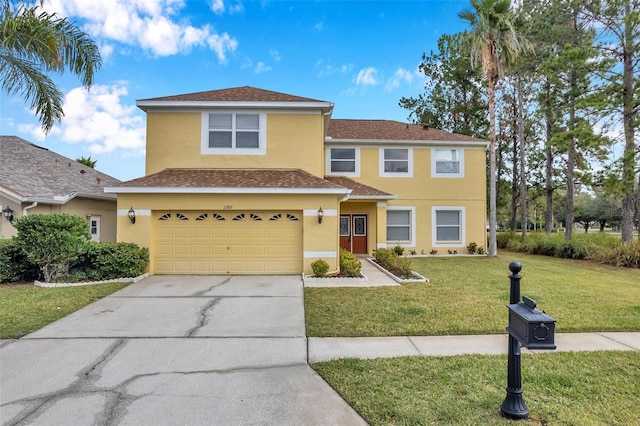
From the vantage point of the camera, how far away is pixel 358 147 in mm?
16531

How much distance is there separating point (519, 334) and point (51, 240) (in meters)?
10.7

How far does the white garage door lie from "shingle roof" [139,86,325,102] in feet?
13.9

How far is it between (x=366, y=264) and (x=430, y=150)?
7331mm

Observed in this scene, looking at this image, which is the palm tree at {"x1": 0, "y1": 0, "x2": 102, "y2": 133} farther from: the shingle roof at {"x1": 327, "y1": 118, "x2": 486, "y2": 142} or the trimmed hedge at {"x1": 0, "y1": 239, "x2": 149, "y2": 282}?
the shingle roof at {"x1": 327, "y1": 118, "x2": 486, "y2": 142}

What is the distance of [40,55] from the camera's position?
8.49m

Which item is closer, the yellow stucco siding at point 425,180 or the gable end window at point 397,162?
the yellow stucco siding at point 425,180

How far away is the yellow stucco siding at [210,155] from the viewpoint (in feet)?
39.1

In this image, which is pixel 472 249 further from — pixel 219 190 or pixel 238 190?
pixel 219 190

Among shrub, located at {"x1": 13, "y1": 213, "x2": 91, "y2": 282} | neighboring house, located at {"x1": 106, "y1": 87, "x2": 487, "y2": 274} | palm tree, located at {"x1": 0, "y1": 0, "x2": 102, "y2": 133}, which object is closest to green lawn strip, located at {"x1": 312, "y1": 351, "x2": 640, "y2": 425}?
neighboring house, located at {"x1": 106, "y1": 87, "x2": 487, "y2": 274}

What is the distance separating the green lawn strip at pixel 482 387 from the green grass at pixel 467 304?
1.17 meters

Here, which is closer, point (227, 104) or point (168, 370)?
point (168, 370)

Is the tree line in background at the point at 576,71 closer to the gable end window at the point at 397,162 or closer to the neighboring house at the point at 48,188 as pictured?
the gable end window at the point at 397,162

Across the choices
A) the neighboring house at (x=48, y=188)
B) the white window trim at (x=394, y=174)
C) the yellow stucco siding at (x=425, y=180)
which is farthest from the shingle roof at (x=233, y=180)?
the white window trim at (x=394, y=174)

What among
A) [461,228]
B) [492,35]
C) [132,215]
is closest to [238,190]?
[132,215]
